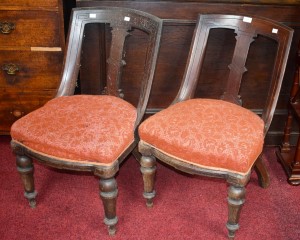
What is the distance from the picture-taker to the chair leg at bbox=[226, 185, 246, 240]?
1744mm

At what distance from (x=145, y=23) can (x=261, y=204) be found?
45.2 inches

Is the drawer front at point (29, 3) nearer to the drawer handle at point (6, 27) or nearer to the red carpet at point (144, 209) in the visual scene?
the drawer handle at point (6, 27)

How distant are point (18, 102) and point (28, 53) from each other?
349 millimetres

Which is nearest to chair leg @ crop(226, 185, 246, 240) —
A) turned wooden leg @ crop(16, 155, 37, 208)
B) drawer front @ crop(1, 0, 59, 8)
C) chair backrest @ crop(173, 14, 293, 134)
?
chair backrest @ crop(173, 14, 293, 134)

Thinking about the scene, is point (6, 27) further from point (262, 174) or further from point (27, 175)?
point (262, 174)

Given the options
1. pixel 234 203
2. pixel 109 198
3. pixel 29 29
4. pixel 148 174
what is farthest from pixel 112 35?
pixel 234 203

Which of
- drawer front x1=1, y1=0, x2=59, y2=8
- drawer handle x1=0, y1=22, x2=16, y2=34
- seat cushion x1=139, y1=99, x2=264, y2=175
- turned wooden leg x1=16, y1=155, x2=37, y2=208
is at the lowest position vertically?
turned wooden leg x1=16, y1=155, x2=37, y2=208

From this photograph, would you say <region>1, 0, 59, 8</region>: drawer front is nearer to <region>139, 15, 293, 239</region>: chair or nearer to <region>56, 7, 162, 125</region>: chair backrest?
<region>56, 7, 162, 125</region>: chair backrest

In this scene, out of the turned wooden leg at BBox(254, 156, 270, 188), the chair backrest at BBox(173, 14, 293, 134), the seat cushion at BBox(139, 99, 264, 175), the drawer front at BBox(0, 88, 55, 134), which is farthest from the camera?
the drawer front at BBox(0, 88, 55, 134)

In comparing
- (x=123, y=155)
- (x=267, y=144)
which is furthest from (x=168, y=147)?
(x=267, y=144)

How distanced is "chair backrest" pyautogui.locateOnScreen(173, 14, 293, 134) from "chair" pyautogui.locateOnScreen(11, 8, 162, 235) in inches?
9.6

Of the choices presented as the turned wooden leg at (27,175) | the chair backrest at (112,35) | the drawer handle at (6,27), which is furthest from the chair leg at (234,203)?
the drawer handle at (6,27)

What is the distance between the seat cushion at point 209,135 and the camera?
5.58ft

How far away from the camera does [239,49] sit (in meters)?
2.04
